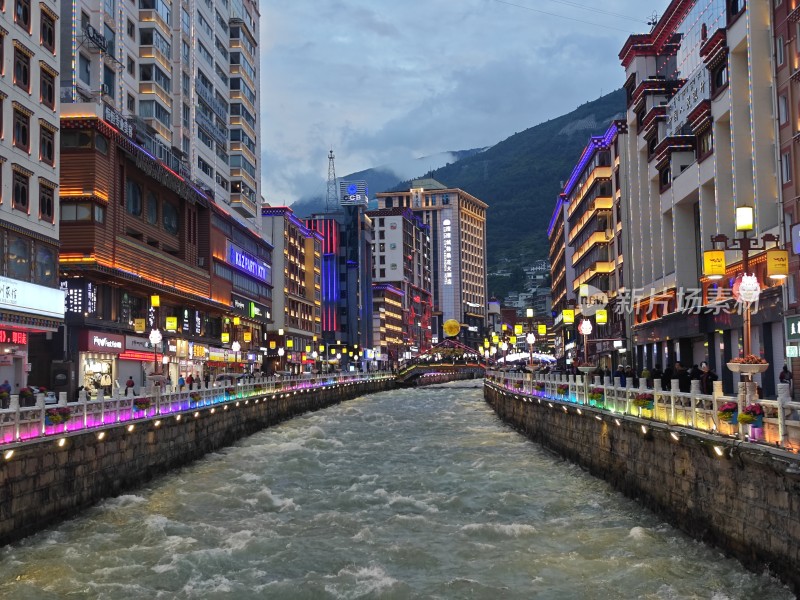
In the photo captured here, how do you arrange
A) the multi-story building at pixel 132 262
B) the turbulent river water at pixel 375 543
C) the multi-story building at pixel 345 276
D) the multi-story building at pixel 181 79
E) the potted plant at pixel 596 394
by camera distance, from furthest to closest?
1. the multi-story building at pixel 345 276
2. the multi-story building at pixel 181 79
3. the multi-story building at pixel 132 262
4. the potted plant at pixel 596 394
5. the turbulent river water at pixel 375 543

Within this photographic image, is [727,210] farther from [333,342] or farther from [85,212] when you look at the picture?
[333,342]

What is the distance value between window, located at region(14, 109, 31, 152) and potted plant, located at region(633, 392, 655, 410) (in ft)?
113

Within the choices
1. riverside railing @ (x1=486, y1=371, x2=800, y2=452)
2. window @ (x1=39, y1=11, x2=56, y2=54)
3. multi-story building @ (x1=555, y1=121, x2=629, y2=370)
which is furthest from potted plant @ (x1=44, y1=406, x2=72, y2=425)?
multi-story building @ (x1=555, y1=121, x2=629, y2=370)

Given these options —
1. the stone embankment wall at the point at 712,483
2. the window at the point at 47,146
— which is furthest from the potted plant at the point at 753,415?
the window at the point at 47,146

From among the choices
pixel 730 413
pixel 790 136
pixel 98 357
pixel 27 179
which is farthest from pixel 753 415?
pixel 98 357

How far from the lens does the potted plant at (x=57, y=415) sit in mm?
24125

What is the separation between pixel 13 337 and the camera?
46.2 metres

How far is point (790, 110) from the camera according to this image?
4306cm

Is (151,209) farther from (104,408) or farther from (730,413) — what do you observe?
(730,413)

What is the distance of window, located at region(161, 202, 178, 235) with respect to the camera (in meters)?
78.7

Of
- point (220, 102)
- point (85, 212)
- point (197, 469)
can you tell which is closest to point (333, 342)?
point (220, 102)

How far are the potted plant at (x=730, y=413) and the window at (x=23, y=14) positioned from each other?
1600 inches

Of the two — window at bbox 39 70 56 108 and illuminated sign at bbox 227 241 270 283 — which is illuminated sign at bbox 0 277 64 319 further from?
illuminated sign at bbox 227 241 270 283

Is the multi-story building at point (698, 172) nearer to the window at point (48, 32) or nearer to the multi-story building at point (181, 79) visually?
the window at point (48, 32)
